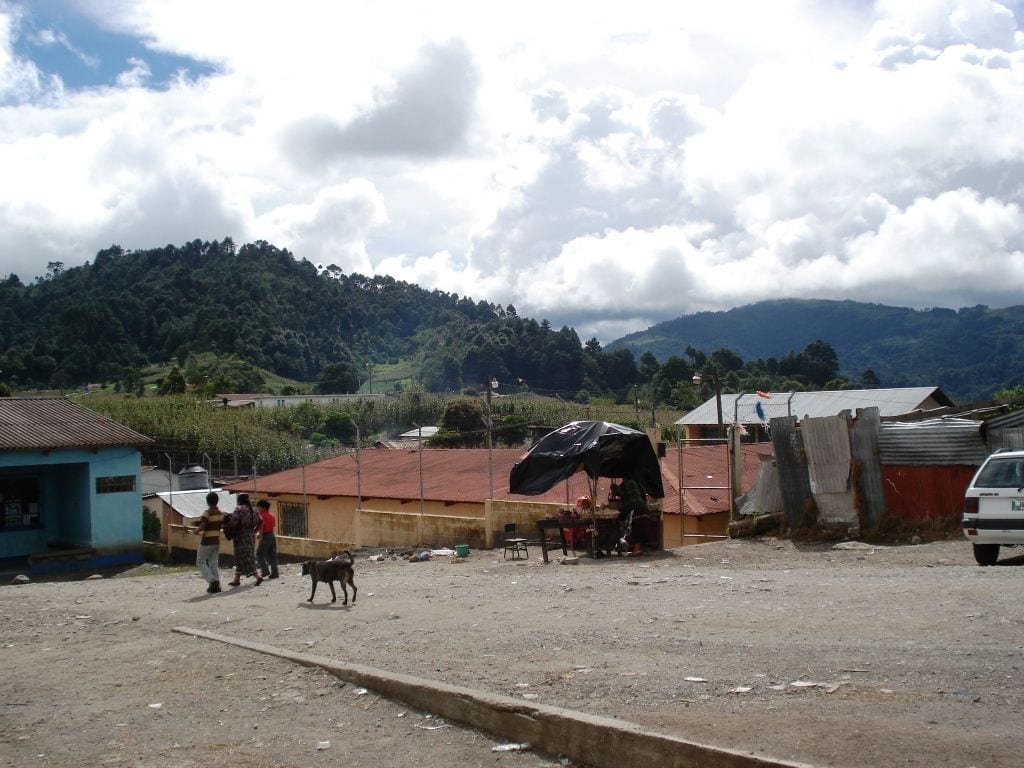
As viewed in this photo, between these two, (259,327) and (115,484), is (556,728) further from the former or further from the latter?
(259,327)

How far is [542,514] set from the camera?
1908 centimetres

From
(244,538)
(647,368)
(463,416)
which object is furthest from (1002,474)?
(647,368)

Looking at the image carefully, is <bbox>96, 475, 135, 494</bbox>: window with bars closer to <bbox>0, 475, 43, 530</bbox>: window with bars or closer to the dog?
<bbox>0, 475, 43, 530</bbox>: window with bars

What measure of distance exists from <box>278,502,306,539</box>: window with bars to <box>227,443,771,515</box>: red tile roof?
57 cm

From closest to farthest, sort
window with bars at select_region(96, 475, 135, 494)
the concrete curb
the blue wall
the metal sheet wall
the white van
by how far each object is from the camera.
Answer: the concrete curb
the white van
the metal sheet wall
the blue wall
window with bars at select_region(96, 475, 135, 494)

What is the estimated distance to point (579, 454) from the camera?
15.8 metres

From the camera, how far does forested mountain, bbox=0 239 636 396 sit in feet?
371

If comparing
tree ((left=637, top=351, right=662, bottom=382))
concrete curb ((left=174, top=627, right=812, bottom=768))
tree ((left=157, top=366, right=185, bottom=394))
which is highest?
tree ((left=637, top=351, right=662, bottom=382))

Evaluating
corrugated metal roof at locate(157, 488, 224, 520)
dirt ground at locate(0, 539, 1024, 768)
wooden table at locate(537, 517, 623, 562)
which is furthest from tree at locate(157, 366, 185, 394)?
dirt ground at locate(0, 539, 1024, 768)

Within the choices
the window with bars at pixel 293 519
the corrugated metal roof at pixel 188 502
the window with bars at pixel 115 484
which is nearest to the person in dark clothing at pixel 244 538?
the window with bars at pixel 293 519

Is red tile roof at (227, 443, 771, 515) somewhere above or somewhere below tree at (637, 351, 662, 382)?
below

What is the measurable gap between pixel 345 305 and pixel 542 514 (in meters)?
134

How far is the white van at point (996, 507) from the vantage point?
11102mm

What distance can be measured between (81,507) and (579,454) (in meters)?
20.1
